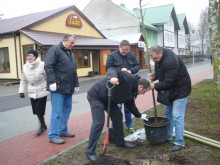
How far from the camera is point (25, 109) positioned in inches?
383

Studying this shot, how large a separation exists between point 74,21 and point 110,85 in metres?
21.2

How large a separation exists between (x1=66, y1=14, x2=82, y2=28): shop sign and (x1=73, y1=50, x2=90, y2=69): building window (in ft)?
7.81

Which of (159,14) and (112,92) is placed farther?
(159,14)

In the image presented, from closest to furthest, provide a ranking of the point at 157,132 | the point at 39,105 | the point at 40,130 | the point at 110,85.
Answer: the point at 110,85 → the point at 157,132 → the point at 39,105 → the point at 40,130

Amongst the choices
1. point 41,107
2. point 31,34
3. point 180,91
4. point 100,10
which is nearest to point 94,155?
point 180,91

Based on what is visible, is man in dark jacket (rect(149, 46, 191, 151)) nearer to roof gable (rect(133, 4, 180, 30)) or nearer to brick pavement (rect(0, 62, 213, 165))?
brick pavement (rect(0, 62, 213, 165))

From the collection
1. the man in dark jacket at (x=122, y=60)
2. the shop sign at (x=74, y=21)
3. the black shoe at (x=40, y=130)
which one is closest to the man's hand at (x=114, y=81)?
the man in dark jacket at (x=122, y=60)

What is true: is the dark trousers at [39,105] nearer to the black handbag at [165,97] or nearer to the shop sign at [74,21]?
the black handbag at [165,97]

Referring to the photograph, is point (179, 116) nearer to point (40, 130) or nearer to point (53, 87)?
point (53, 87)

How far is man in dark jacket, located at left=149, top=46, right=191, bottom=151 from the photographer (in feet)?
15.0

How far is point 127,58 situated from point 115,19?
118 ft

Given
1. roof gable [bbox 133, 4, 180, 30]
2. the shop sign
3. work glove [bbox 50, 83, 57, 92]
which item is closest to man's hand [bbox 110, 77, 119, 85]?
work glove [bbox 50, 83, 57, 92]

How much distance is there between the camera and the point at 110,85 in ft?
14.0

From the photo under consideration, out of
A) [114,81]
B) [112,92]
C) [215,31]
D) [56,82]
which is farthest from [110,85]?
[215,31]
